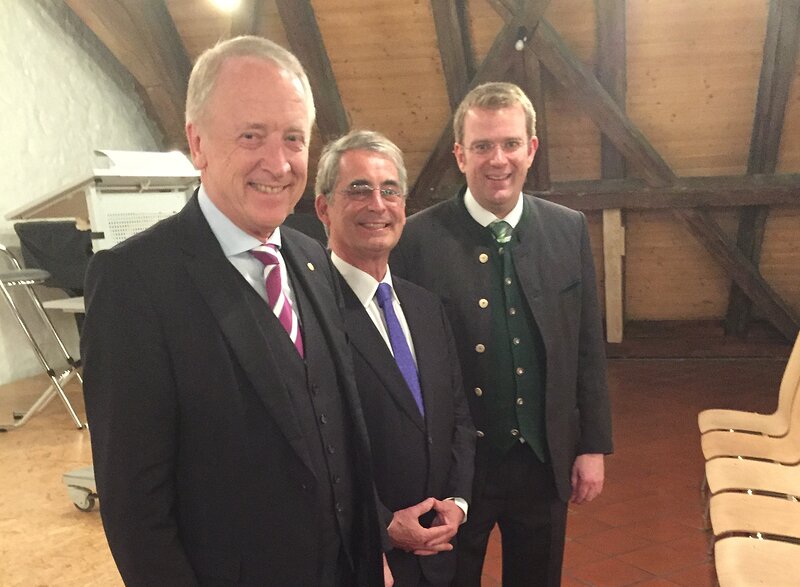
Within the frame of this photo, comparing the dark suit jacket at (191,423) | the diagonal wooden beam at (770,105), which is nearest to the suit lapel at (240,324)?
the dark suit jacket at (191,423)

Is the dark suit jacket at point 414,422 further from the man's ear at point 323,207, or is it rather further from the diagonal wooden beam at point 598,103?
the diagonal wooden beam at point 598,103

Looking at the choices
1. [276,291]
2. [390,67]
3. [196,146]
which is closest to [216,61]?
[196,146]

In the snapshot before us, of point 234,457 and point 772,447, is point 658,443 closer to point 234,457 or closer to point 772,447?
point 772,447

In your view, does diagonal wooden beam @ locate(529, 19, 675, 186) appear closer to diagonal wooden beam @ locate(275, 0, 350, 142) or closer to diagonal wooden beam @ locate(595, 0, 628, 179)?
diagonal wooden beam @ locate(595, 0, 628, 179)

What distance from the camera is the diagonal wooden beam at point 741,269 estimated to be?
5.24 meters

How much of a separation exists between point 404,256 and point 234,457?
953mm

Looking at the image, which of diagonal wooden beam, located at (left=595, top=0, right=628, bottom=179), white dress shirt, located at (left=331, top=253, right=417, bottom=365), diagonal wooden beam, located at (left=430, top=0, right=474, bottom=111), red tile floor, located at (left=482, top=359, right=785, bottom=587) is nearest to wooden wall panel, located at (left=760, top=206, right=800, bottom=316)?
red tile floor, located at (left=482, top=359, right=785, bottom=587)

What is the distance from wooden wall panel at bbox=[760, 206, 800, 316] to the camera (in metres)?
5.20

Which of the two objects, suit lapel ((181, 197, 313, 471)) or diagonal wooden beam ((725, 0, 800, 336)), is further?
diagonal wooden beam ((725, 0, 800, 336))

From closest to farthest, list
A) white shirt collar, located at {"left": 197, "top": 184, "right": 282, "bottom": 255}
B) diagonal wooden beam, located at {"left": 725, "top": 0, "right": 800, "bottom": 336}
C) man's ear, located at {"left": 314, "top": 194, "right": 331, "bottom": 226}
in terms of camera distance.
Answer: white shirt collar, located at {"left": 197, "top": 184, "right": 282, "bottom": 255}
man's ear, located at {"left": 314, "top": 194, "right": 331, "bottom": 226}
diagonal wooden beam, located at {"left": 725, "top": 0, "right": 800, "bottom": 336}

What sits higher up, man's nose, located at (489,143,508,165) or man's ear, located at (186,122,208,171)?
man's ear, located at (186,122,208,171)

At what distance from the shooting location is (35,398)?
4.99 meters

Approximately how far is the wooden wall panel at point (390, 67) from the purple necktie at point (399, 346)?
11.6 feet

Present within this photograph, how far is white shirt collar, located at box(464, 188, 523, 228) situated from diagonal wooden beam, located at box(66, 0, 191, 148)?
403cm
